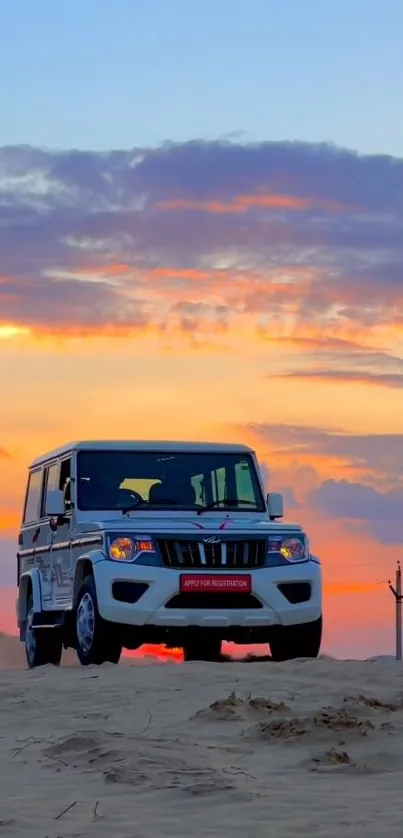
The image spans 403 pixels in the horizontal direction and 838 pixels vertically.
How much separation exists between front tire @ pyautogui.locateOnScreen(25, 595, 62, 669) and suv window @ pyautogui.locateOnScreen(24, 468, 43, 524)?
4.18 feet

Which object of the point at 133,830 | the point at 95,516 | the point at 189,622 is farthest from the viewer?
the point at 95,516

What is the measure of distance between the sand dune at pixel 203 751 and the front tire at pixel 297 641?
1254 mm

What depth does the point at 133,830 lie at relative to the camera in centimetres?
735

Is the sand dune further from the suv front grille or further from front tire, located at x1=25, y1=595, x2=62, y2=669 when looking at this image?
front tire, located at x1=25, y1=595, x2=62, y2=669

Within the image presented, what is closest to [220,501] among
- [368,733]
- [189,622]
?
[189,622]

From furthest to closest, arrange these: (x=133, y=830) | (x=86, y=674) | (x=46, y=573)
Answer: (x=46, y=573) < (x=86, y=674) < (x=133, y=830)

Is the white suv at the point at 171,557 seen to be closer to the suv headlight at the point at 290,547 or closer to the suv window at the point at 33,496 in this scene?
the suv headlight at the point at 290,547

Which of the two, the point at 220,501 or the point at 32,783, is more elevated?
the point at 220,501

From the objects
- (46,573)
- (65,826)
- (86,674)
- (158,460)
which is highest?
(158,460)

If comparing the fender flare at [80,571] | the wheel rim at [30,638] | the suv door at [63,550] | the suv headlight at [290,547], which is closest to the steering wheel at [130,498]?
the suv door at [63,550]

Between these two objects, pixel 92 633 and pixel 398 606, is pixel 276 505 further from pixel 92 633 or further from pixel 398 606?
pixel 398 606

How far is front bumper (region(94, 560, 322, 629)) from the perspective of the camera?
14961 mm

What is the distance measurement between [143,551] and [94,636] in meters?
0.99

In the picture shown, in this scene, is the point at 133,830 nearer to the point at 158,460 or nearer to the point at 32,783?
the point at 32,783
